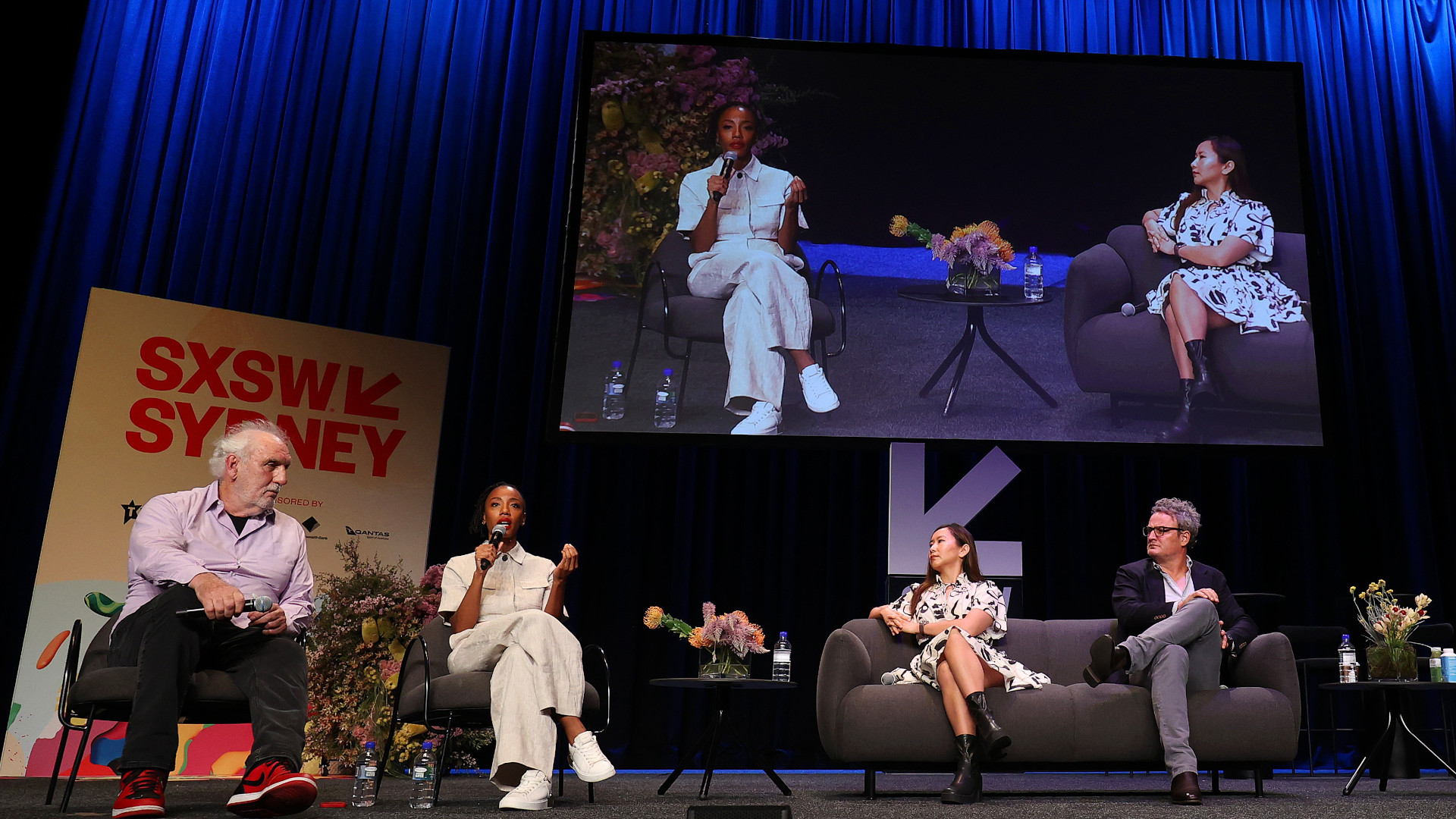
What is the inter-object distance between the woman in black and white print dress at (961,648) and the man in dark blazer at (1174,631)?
33cm

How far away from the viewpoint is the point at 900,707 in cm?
353

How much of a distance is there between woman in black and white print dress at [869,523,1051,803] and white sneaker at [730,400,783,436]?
1037 mm

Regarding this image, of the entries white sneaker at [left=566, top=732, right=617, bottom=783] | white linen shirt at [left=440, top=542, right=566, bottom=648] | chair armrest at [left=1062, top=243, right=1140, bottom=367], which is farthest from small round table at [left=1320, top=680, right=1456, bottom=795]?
white linen shirt at [left=440, top=542, right=566, bottom=648]

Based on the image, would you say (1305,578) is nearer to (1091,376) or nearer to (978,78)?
(1091,376)

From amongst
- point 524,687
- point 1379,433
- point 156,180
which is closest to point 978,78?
point 1379,433

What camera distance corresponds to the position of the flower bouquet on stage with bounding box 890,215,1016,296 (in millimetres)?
4973

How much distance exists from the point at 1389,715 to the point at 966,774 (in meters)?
1.88

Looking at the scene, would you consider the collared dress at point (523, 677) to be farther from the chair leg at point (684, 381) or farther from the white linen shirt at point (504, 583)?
the chair leg at point (684, 381)

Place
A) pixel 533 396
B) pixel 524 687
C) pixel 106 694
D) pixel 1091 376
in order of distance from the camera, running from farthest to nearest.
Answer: pixel 533 396 → pixel 1091 376 → pixel 524 687 → pixel 106 694

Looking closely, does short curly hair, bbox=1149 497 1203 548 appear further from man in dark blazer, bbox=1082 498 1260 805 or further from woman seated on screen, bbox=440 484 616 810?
woman seated on screen, bbox=440 484 616 810

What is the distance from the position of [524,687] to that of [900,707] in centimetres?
120

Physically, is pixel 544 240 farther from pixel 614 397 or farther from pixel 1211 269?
pixel 1211 269

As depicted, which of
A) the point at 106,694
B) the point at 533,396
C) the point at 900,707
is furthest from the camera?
the point at 533,396

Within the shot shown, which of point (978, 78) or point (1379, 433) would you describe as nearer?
point (978, 78)
